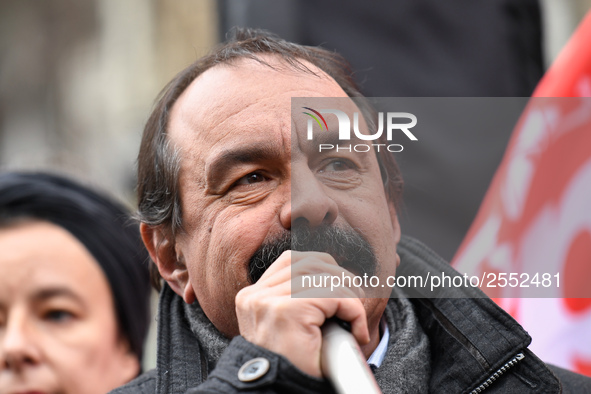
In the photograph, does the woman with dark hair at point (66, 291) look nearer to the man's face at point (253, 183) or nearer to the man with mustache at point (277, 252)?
the man with mustache at point (277, 252)

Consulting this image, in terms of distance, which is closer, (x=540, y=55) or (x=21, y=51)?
(x=540, y=55)

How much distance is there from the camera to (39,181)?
3.66 metres

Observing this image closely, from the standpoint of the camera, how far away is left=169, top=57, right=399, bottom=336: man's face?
1960mm

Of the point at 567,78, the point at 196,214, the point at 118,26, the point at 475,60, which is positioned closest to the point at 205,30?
the point at 118,26

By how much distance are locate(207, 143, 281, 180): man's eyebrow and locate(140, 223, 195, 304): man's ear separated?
1.06ft

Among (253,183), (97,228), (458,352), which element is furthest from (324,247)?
(97,228)

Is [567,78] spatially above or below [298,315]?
above

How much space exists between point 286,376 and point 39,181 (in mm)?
2373

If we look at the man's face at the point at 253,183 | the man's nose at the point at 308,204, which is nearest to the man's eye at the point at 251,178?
the man's face at the point at 253,183

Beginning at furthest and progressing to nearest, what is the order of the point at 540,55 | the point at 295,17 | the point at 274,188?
the point at 540,55
the point at 295,17
the point at 274,188

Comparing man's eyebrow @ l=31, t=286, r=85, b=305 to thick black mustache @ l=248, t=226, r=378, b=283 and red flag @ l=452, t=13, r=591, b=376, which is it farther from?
red flag @ l=452, t=13, r=591, b=376

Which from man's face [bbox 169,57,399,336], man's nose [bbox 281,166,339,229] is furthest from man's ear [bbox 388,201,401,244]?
man's nose [bbox 281,166,339,229]

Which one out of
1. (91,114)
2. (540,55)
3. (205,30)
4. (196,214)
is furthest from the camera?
(91,114)

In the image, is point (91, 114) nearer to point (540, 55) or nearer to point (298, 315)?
point (540, 55)
